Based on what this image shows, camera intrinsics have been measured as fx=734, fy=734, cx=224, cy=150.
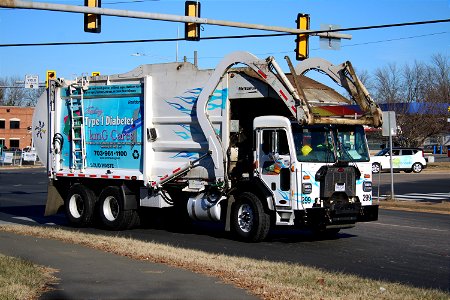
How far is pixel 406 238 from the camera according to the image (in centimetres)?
1573

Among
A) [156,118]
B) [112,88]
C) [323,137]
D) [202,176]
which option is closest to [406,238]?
[323,137]

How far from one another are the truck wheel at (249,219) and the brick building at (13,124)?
298 ft

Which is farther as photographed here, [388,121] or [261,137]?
Answer: [388,121]

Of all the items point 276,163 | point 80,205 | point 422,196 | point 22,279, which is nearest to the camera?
point 22,279

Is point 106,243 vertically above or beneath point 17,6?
beneath

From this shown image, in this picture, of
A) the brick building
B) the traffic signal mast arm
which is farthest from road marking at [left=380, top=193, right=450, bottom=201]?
the brick building

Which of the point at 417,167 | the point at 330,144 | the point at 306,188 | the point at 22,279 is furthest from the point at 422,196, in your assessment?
the point at 22,279

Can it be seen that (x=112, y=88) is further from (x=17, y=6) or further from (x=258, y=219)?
(x=258, y=219)

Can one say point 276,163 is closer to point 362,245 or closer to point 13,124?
point 362,245

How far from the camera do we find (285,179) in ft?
47.9

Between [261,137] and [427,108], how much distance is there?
1712 inches

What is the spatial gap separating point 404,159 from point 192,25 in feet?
94.0

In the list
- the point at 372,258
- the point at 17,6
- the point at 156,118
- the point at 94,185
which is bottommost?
the point at 372,258

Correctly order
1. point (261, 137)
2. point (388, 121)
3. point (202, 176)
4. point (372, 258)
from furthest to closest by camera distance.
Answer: point (388, 121) → point (202, 176) → point (261, 137) → point (372, 258)
